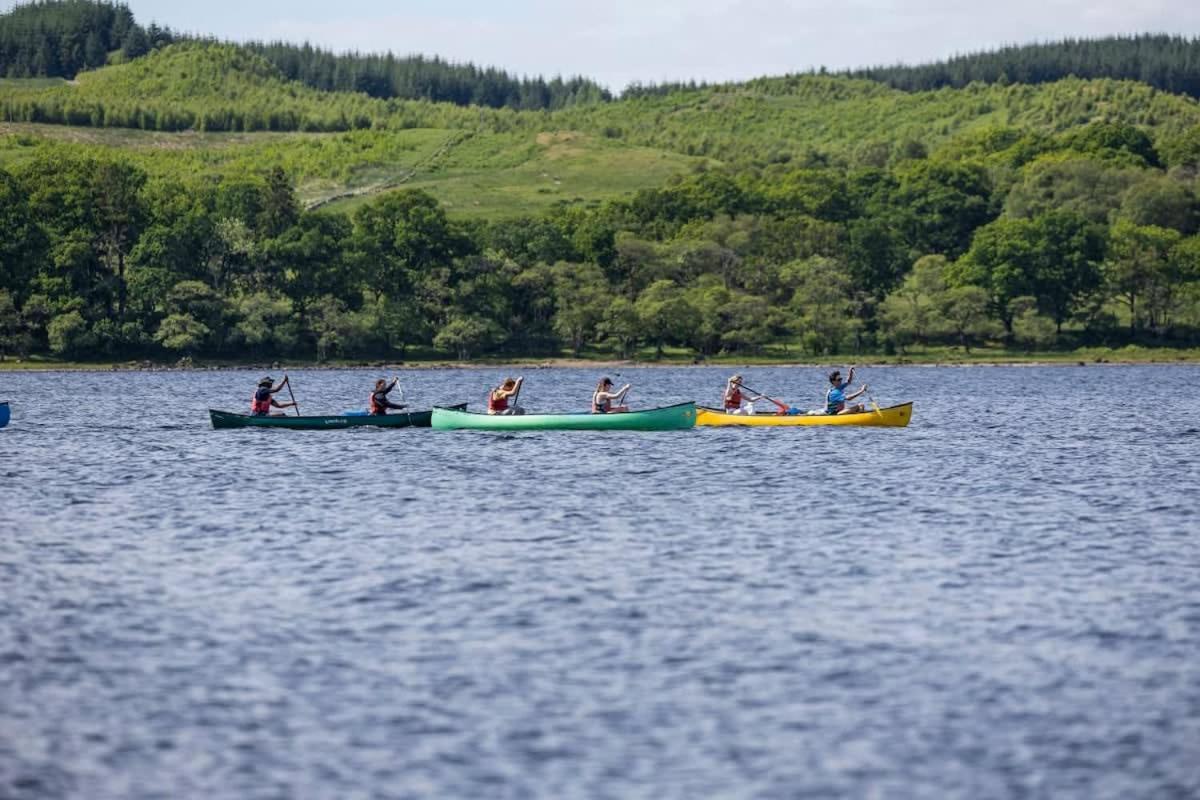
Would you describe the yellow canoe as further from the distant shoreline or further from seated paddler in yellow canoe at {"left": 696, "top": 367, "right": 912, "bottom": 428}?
the distant shoreline

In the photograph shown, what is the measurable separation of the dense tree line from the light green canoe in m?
86.6

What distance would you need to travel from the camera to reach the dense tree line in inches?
6024

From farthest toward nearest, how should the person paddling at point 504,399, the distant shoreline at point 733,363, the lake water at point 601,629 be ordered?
the distant shoreline at point 733,363 < the person paddling at point 504,399 < the lake water at point 601,629

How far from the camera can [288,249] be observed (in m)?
160

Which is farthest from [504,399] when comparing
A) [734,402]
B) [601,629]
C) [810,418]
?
[601,629]

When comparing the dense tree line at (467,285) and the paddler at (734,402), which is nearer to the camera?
the paddler at (734,402)

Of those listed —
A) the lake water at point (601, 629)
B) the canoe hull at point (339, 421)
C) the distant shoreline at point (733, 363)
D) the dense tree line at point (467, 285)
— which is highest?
the dense tree line at point (467, 285)

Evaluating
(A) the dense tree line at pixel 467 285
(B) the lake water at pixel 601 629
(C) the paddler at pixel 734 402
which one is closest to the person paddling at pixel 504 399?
(C) the paddler at pixel 734 402

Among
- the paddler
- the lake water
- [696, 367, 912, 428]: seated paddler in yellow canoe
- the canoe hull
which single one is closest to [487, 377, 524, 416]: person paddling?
the canoe hull

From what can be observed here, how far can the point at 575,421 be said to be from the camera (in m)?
64.7

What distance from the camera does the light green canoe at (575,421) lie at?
64812 mm

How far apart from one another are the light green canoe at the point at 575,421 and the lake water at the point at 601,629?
7941 millimetres

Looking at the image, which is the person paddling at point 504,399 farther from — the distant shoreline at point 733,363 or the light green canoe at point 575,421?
the distant shoreline at point 733,363

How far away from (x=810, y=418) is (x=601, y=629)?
4110cm
